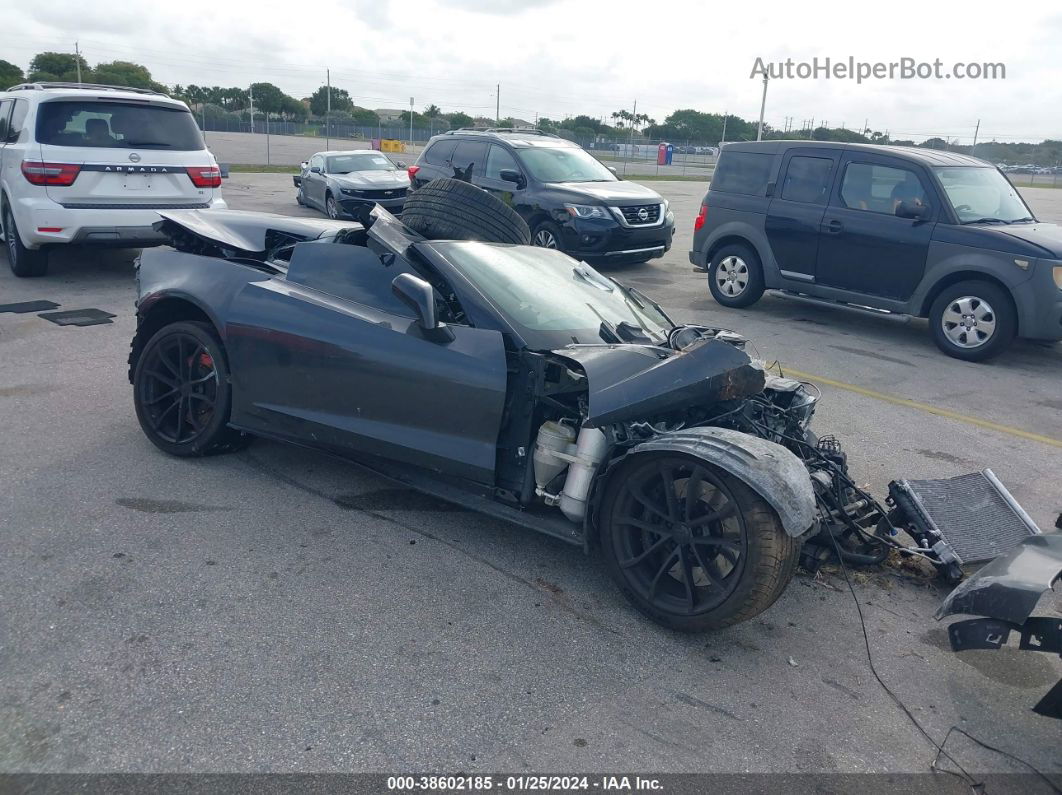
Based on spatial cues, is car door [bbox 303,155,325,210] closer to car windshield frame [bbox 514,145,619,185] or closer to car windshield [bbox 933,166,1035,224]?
car windshield frame [bbox 514,145,619,185]

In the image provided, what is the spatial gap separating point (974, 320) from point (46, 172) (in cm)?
970

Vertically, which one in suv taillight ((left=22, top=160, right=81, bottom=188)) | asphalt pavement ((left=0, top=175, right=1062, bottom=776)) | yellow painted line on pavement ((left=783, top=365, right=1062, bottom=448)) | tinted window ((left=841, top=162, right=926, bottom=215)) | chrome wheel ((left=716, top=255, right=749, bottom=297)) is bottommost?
asphalt pavement ((left=0, top=175, right=1062, bottom=776))

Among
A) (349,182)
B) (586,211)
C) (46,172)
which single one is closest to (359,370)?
(46,172)

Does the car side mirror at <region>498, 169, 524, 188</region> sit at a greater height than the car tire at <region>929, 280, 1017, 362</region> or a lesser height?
greater

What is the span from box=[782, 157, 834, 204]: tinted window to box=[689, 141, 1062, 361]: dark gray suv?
1 centimetres

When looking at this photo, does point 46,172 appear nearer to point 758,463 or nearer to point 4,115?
point 4,115

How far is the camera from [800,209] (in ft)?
32.0

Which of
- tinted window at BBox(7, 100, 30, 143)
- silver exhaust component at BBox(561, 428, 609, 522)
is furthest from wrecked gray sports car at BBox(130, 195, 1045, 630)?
tinted window at BBox(7, 100, 30, 143)

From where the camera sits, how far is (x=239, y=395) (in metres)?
4.68

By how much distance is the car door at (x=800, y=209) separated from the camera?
9.62 metres

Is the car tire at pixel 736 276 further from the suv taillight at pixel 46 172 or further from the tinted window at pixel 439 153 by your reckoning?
the suv taillight at pixel 46 172

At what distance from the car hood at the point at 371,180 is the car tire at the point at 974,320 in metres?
12.2

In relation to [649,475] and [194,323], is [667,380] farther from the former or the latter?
[194,323]

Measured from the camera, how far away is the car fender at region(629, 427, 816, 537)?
127 inches
